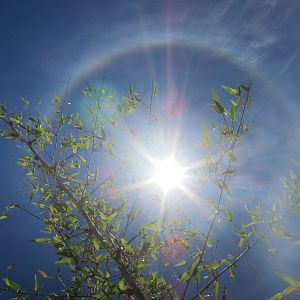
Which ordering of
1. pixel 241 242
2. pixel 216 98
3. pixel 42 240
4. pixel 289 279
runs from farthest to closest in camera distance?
pixel 241 242
pixel 42 240
pixel 216 98
pixel 289 279

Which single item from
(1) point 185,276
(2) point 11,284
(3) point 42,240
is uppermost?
(3) point 42,240

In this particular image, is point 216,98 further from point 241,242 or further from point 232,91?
point 241,242

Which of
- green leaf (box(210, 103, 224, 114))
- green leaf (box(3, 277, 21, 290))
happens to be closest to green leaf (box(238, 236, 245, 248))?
green leaf (box(210, 103, 224, 114))

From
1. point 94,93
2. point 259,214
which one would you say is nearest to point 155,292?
point 259,214

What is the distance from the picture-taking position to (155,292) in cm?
338

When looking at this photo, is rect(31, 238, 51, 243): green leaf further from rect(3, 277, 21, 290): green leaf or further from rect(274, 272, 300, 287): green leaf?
rect(274, 272, 300, 287): green leaf

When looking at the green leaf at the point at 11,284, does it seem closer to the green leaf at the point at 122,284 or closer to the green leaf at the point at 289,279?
the green leaf at the point at 122,284

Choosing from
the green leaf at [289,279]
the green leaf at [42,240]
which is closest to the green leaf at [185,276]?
the green leaf at [289,279]

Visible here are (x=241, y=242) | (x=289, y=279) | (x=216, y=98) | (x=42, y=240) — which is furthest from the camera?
(x=241, y=242)

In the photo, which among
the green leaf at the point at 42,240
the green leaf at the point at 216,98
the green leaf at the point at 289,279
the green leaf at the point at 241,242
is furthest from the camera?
the green leaf at the point at 241,242

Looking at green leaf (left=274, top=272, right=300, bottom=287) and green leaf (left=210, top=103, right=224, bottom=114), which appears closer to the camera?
green leaf (left=274, top=272, right=300, bottom=287)

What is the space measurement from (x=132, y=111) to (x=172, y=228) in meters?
1.43

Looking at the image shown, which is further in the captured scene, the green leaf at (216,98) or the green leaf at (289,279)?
the green leaf at (216,98)

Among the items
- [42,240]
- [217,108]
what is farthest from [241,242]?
[42,240]
